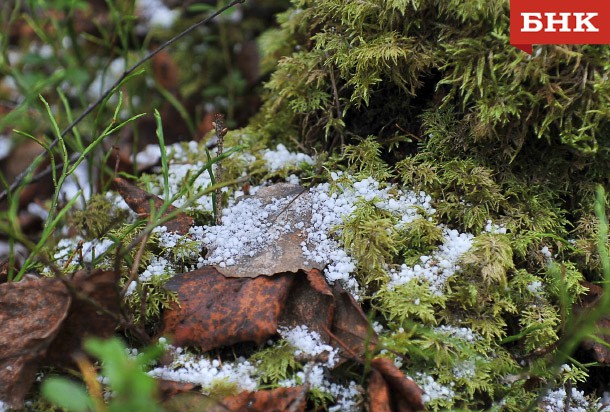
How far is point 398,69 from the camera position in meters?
1.59

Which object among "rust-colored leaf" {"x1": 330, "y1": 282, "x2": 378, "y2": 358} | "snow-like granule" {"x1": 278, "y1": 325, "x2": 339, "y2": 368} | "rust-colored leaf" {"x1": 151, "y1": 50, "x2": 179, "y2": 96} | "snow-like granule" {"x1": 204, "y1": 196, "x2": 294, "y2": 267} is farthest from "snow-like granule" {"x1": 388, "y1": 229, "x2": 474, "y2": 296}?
"rust-colored leaf" {"x1": 151, "y1": 50, "x2": 179, "y2": 96}

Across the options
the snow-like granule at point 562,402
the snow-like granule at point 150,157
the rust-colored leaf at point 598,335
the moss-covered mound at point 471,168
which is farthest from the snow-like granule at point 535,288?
the snow-like granule at point 150,157

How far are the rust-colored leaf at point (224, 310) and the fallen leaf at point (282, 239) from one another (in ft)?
0.12

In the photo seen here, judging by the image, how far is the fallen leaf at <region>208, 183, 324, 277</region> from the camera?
139 centimetres

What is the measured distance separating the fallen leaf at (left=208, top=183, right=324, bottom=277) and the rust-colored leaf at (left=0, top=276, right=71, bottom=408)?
41 cm

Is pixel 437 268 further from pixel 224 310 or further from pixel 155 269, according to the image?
pixel 155 269

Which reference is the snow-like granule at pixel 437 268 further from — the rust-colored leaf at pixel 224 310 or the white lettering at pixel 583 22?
the white lettering at pixel 583 22

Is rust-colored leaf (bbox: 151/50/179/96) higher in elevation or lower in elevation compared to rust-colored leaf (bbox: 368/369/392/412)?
higher

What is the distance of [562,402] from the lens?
1.32 metres

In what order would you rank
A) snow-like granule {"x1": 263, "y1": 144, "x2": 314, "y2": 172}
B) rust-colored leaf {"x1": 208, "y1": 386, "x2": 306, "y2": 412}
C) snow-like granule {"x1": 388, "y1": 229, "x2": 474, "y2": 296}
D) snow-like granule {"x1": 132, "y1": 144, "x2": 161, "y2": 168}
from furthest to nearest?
snow-like granule {"x1": 132, "y1": 144, "x2": 161, "y2": 168} → snow-like granule {"x1": 263, "y1": 144, "x2": 314, "y2": 172} → snow-like granule {"x1": 388, "y1": 229, "x2": 474, "y2": 296} → rust-colored leaf {"x1": 208, "y1": 386, "x2": 306, "y2": 412}

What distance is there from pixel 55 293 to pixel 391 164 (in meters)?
1.06

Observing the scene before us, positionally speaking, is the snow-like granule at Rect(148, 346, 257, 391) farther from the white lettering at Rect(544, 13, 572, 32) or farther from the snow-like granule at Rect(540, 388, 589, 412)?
the white lettering at Rect(544, 13, 572, 32)

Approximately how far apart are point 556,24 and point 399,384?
3.52 ft

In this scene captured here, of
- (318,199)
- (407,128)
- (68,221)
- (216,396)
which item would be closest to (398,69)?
(407,128)
